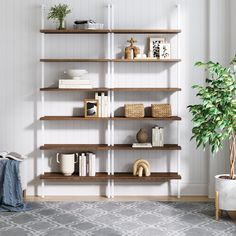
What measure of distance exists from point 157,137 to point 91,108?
2.52 ft

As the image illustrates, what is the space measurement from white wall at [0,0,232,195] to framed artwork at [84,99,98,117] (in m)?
0.20

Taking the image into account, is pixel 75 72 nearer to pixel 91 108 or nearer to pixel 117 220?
pixel 91 108

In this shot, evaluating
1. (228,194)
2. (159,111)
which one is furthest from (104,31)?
(228,194)

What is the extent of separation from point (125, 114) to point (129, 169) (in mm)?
646

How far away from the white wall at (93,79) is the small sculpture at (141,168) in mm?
139

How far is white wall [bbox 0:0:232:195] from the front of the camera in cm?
563

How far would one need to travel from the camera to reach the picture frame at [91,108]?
549cm

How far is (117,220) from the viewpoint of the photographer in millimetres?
4691

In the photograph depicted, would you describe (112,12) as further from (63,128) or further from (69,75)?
(63,128)

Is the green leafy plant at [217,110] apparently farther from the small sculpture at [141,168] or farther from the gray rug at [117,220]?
the small sculpture at [141,168]

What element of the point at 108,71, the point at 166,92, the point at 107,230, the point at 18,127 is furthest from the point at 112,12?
the point at 107,230

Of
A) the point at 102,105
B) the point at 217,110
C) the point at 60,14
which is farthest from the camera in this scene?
the point at 102,105

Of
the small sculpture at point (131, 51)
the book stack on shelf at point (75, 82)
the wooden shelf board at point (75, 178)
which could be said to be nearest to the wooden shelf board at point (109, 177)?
the wooden shelf board at point (75, 178)

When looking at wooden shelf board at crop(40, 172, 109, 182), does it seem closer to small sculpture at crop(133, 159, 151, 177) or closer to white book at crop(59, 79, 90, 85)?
small sculpture at crop(133, 159, 151, 177)
